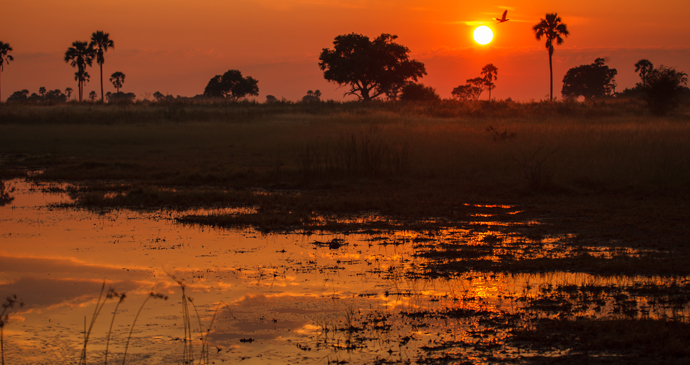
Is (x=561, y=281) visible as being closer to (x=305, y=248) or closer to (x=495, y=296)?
(x=495, y=296)

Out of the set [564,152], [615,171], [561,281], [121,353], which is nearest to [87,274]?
[121,353]

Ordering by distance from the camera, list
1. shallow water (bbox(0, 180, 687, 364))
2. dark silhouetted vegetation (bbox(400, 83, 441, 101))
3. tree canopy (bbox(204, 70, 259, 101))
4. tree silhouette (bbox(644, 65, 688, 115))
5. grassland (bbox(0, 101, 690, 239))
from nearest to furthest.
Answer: shallow water (bbox(0, 180, 687, 364)) < grassland (bbox(0, 101, 690, 239)) < tree silhouette (bbox(644, 65, 688, 115)) < dark silhouetted vegetation (bbox(400, 83, 441, 101)) < tree canopy (bbox(204, 70, 259, 101))

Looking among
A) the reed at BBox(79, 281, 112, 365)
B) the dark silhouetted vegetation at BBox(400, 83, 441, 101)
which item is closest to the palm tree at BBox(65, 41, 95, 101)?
the dark silhouetted vegetation at BBox(400, 83, 441, 101)

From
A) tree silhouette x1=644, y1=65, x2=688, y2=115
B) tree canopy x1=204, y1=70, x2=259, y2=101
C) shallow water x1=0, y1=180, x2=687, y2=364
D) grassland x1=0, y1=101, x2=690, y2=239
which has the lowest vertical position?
shallow water x1=0, y1=180, x2=687, y2=364

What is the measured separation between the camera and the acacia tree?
69.3m

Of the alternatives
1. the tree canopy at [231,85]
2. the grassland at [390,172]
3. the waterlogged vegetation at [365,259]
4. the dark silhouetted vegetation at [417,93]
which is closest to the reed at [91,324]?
the waterlogged vegetation at [365,259]

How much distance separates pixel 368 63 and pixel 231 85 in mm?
38093

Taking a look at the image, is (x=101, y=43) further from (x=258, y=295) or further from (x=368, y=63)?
(x=258, y=295)

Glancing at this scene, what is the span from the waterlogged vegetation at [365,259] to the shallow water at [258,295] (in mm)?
27

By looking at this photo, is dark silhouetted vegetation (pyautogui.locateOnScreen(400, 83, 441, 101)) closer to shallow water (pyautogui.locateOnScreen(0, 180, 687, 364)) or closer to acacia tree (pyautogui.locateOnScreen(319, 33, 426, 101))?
acacia tree (pyautogui.locateOnScreen(319, 33, 426, 101))

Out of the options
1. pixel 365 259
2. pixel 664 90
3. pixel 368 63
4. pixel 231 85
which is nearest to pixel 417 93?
pixel 368 63

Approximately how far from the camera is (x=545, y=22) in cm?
6209

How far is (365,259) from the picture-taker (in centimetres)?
774

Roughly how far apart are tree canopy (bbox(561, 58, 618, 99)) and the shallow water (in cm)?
10470
